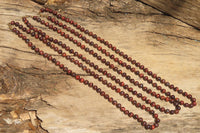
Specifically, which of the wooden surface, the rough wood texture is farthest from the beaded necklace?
the rough wood texture

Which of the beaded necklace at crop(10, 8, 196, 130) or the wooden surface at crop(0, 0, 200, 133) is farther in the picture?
the beaded necklace at crop(10, 8, 196, 130)

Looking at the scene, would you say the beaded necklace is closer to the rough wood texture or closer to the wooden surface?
the wooden surface

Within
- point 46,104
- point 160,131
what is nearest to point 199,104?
point 160,131

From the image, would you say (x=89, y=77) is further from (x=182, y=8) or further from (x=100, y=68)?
(x=182, y=8)

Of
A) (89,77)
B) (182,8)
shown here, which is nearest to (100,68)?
(89,77)

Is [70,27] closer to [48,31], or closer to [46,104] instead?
[48,31]

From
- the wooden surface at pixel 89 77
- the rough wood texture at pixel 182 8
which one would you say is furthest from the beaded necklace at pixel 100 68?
the rough wood texture at pixel 182 8

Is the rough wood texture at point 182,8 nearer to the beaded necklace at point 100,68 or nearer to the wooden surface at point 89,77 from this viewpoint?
the wooden surface at point 89,77
